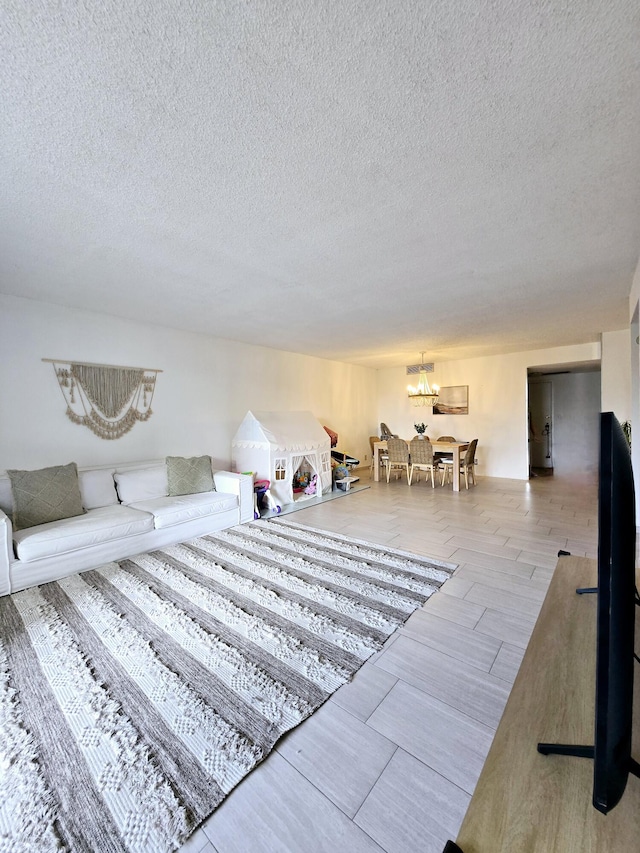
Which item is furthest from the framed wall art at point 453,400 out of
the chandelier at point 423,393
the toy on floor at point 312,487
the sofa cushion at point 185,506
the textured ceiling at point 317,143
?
the sofa cushion at point 185,506

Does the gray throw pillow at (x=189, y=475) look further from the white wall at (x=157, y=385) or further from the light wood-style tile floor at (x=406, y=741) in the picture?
the light wood-style tile floor at (x=406, y=741)

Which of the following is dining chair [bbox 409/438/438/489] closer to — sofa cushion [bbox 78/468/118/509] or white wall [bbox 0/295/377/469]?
white wall [bbox 0/295/377/469]

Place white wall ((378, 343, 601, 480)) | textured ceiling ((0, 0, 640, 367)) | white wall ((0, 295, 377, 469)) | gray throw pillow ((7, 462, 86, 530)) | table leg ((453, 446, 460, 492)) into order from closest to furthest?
1. textured ceiling ((0, 0, 640, 367))
2. gray throw pillow ((7, 462, 86, 530))
3. white wall ((0, 295, 377, 469))
4. table leg ((453, 446, 460, 492))
5. white wall ((378, 343, 601, 480))

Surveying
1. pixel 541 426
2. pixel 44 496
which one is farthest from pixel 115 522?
pixel 541 426

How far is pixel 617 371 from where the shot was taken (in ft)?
18.6

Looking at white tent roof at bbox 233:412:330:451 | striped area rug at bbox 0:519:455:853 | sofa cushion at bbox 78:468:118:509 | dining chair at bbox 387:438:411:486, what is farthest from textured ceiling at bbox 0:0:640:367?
dining chair at bbox 387:438:411:486

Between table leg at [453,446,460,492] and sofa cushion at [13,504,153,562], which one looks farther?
table leg at [453,446,460,492]

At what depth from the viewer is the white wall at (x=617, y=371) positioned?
557 cm

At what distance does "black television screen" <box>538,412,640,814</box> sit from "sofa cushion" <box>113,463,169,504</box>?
4.33 m

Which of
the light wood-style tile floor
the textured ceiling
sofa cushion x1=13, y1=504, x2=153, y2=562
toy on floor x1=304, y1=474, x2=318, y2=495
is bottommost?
the light wood-style tile floor

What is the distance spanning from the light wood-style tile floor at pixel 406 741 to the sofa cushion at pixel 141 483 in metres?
3.24

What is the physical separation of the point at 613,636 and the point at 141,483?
4.45 metres

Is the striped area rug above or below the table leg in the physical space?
below

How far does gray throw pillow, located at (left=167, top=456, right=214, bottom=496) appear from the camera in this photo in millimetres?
4445
